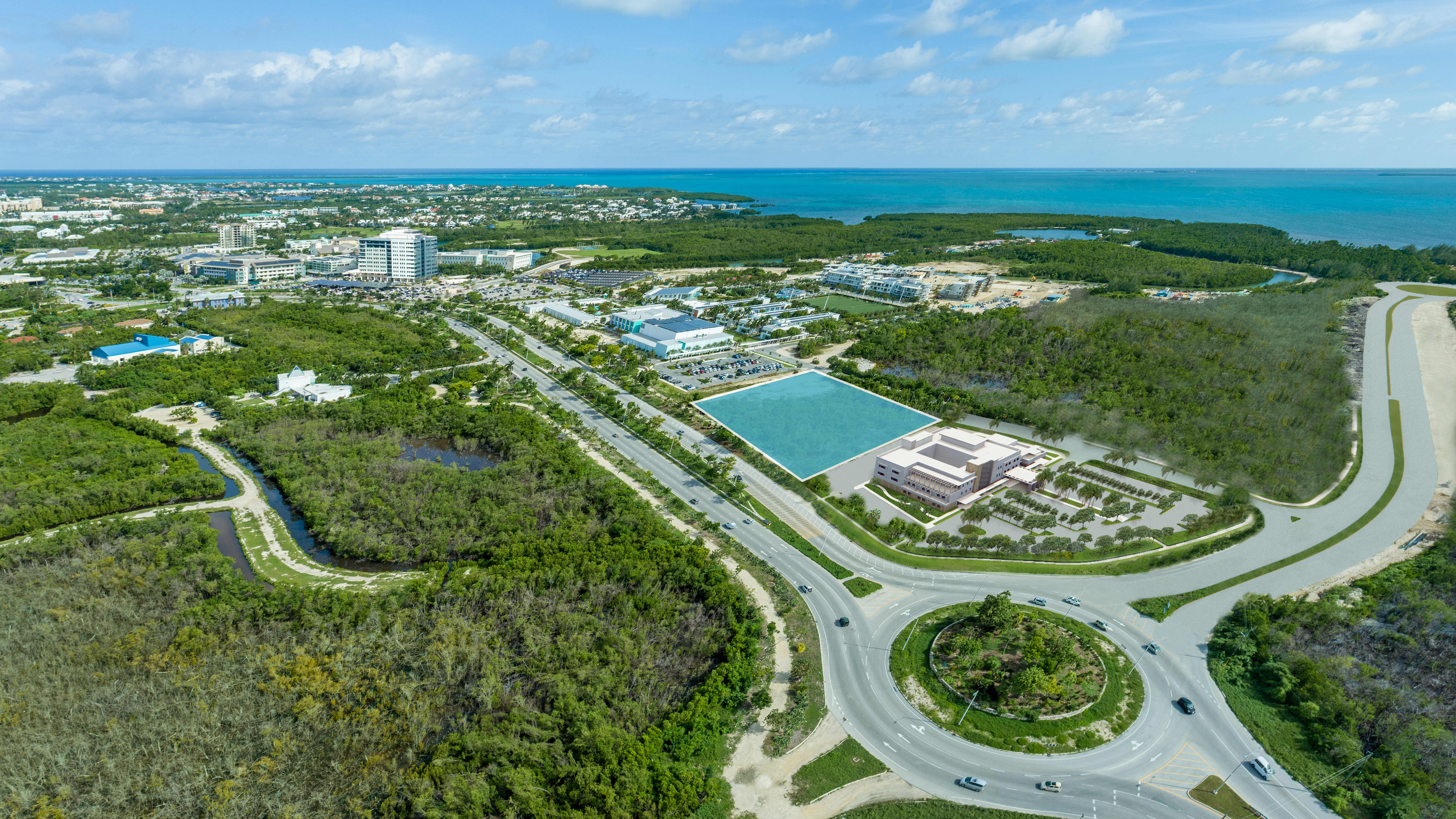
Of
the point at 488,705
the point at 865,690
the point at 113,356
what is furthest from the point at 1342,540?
the point at 113,356

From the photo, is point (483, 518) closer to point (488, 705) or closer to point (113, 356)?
point (488, 705)

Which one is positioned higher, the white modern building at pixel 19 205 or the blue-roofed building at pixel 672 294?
the white modern building at pixel 19 205

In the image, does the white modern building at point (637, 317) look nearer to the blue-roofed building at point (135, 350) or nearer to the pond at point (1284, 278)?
the blue-roofed building at point (135, 350)

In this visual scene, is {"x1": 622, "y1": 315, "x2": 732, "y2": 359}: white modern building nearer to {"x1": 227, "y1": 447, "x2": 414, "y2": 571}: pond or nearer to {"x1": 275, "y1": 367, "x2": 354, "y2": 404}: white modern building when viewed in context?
{"x1": 275, "y1": 367, "x2": 354, "y2": 404}: white modern building

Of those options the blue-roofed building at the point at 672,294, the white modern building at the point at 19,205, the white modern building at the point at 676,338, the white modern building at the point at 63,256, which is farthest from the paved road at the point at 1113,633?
the white modern building at the point at 19,205

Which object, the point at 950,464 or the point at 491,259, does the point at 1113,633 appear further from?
the point at 491,259

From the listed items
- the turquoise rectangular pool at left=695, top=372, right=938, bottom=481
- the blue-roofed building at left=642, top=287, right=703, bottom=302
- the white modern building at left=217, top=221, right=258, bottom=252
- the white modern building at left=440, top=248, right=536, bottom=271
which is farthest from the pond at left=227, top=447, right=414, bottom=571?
the white modern building at left=217, top=221, right=258, bottom=252
